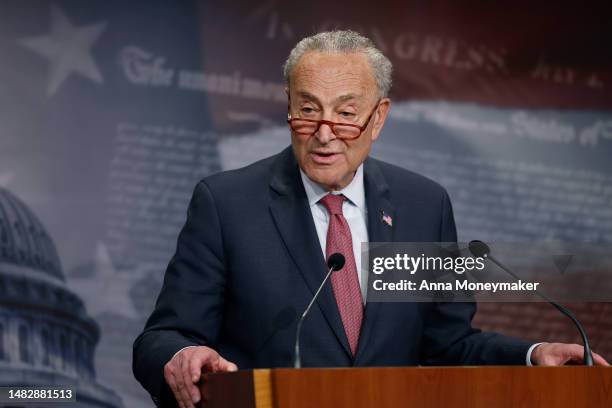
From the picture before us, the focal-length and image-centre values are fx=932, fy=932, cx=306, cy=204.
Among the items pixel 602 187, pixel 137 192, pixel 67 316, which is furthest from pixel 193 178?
pixel 602 187

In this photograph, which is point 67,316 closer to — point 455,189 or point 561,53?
point 455,189

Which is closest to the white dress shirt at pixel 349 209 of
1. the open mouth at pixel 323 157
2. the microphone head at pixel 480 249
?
the open mouth at pixel 323 157

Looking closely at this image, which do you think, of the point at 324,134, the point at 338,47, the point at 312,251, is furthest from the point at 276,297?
the point at 338,47

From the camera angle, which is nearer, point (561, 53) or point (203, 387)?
point (203, 387)

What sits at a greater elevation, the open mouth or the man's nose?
the man's nose

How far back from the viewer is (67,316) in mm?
3865

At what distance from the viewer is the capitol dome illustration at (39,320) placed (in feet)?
12.3

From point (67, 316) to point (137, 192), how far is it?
0.60m

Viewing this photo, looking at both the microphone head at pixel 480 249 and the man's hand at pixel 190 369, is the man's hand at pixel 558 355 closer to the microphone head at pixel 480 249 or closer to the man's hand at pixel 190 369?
the microphone head at pixel 480 249

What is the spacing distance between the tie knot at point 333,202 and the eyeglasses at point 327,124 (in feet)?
0.56

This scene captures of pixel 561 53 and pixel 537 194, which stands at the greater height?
pixel 561 53

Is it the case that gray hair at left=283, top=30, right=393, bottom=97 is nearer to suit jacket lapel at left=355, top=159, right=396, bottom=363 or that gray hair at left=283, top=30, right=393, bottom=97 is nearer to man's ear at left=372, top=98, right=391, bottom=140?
man's ear at left=372, top=98, right=391, bottom=140

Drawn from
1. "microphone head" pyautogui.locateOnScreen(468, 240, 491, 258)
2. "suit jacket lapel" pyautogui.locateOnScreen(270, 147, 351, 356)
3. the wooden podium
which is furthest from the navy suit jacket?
the wooden podium

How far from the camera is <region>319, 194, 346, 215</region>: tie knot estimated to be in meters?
2.39
